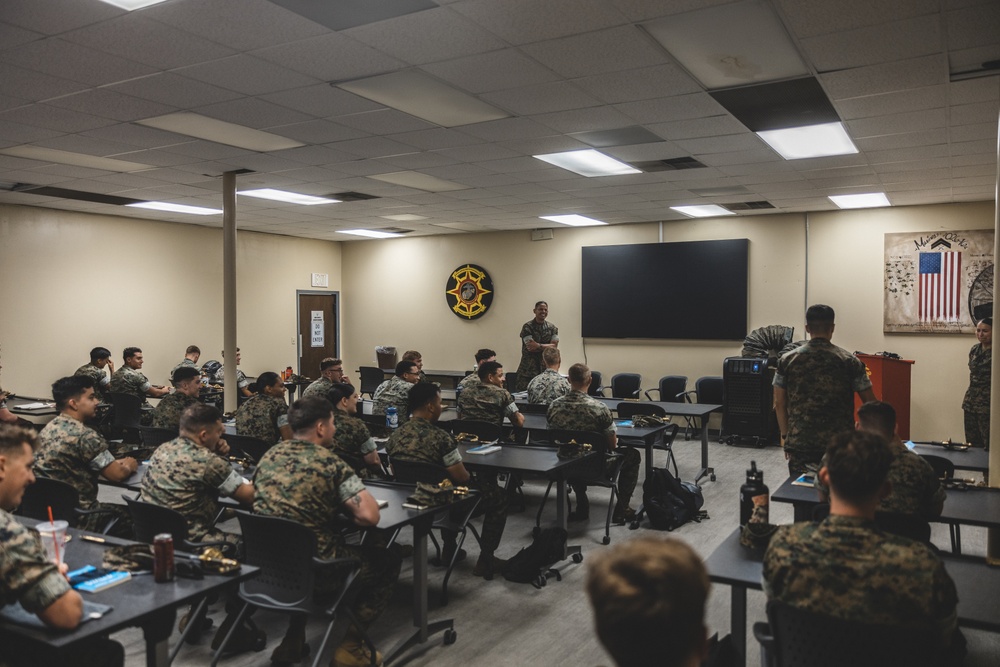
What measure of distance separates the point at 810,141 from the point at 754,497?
12.9 ft

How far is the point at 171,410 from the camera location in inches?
251

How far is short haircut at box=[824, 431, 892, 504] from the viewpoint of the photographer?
211cm

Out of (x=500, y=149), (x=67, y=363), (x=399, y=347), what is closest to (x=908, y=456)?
(x=500, y=149)

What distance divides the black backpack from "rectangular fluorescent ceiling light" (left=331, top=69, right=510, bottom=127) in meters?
3.14

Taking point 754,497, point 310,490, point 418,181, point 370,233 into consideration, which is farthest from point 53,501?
point 370,233

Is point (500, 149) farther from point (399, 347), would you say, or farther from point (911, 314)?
point (399, 347)

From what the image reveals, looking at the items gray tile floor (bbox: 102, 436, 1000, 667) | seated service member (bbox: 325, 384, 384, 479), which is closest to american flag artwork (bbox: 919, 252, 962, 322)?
gray tile floor (bbox: 102, 436, 1000, 667)

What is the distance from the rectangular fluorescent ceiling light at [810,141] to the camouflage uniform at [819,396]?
6.25 ft

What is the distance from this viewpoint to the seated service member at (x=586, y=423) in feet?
17.8

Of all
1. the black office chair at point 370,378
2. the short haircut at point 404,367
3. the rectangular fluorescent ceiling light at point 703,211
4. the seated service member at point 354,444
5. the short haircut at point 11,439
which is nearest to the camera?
the short haircut at point 11,439

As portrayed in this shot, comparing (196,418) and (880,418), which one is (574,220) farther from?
(196,418)

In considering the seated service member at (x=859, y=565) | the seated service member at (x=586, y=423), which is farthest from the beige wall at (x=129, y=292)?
the seated service member at (x=859, y=565)

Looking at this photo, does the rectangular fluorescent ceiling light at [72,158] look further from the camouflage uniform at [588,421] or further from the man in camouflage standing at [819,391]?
the man in camouflage standing at [819,391]

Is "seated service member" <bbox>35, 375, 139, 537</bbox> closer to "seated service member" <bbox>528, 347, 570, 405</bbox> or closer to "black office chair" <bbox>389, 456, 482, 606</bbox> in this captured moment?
"black office chair" <bbox>389, 456, 482, 606</bbox>
